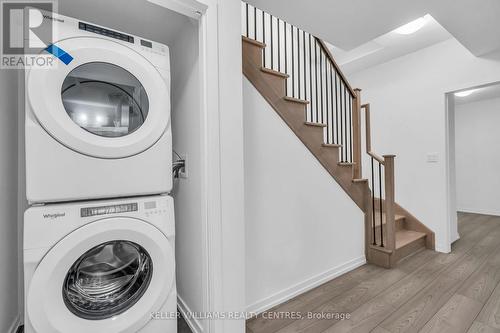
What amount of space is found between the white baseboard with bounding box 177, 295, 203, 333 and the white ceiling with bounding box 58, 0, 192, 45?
6.02ft

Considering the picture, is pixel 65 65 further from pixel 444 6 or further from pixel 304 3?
pixel 444 6

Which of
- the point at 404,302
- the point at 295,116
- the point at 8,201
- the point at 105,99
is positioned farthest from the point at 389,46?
the point at 8,201

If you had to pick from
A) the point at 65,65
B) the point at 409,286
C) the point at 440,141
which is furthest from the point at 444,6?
the point at 65,65

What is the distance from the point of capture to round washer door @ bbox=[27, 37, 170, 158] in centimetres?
102

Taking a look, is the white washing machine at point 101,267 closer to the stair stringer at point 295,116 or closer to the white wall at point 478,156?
the stair stringer at point 295,116

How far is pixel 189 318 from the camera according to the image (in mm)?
1560

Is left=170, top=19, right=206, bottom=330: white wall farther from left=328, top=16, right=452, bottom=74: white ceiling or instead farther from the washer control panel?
left=328, top=16, right=452, bottom=74: white ceiling

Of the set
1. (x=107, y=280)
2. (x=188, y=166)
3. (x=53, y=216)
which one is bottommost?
(x=107, y=280)

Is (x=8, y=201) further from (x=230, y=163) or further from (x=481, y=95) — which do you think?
(x=481, y=95)

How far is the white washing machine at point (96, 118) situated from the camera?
1.01 metres

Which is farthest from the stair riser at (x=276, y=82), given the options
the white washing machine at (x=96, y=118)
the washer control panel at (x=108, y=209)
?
the washer control panel at (x=108, y=209)

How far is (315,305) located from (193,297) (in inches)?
37.7

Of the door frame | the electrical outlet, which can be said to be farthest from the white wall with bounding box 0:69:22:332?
the door frame

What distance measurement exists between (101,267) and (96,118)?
775 mm
